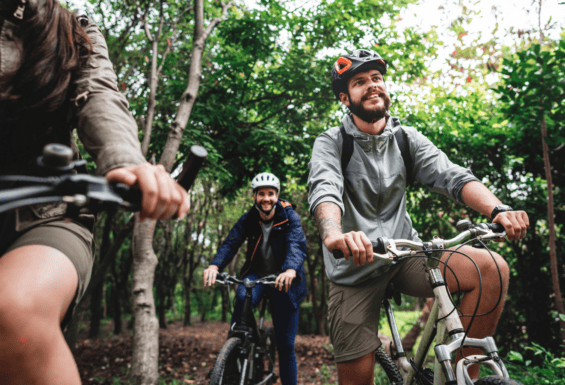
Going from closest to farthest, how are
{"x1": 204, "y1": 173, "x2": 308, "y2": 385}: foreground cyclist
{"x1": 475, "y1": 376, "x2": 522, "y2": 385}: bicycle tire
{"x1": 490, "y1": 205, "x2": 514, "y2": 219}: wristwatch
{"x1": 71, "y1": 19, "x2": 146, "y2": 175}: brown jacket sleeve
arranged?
{"x1": 71, "y1": 19, "x2": 146, "y2": 175}: brown jacket sleeve → {"x1": 475, "y1": 376, "x2": 522, "y2": 385}: bicycle tire → {"x1": 490, "y1": 205, "x2": 514, "y2": 219}: wristwatch → {"x1": 204, "y1": 173, "x2": 308, "y2": 385}: foreground cyclist

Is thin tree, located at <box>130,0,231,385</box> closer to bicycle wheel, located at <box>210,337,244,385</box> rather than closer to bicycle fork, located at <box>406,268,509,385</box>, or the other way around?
bicycle wheel, located at <box>210,337,244,385</box>

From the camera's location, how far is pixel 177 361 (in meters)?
8.49

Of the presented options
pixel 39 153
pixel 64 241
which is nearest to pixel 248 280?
pixel 39 153

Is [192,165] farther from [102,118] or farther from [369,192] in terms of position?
[369,192]

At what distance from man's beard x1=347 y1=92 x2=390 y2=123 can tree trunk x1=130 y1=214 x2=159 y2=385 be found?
3818mm

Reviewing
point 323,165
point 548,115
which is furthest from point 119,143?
point 548,115

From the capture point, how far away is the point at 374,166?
105 inches

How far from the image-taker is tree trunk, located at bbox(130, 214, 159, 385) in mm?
5465

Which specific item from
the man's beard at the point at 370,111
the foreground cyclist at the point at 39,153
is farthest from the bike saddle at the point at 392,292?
the foreground cyclist at the point at 39,153

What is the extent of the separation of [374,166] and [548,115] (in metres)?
3.33

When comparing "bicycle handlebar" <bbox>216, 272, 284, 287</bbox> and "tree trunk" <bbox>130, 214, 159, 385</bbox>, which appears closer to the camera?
"bicycle handlebar" <bbox>216, 272, 284, 287</bbox>

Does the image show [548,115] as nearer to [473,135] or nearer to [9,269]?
[473,135]

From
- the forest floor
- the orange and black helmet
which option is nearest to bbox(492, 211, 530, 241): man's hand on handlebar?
the orange and black helmet

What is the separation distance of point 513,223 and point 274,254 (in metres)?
3.21
